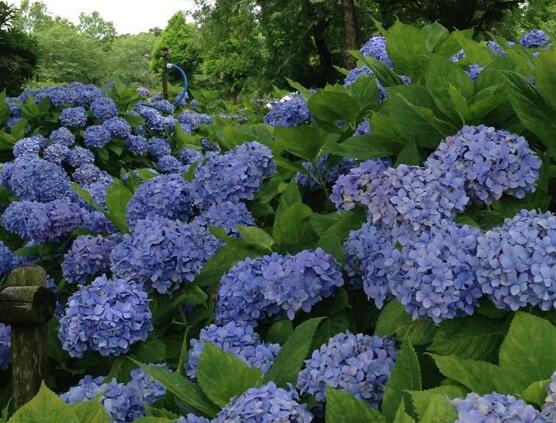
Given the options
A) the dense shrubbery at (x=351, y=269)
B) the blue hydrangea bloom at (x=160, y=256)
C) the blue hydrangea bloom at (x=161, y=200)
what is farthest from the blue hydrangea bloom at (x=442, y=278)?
the blue hydrangea bloom at (x=161, y=200)

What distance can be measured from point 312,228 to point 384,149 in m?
0.27

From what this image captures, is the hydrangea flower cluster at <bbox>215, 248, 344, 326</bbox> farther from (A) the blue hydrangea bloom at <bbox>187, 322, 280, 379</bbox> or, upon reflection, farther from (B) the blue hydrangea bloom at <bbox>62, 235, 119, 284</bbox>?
(B) the blue hydrangea bloom at <bbox>62, 235, 119, 284</bbox>

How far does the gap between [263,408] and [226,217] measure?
97 cm

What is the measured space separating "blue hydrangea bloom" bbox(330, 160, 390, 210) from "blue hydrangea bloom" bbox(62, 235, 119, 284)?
3.22ft

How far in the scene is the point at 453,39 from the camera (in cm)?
248

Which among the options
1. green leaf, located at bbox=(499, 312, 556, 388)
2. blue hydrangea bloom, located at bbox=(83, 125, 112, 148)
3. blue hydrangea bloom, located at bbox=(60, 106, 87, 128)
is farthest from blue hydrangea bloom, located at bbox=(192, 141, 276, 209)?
blue hydrangea bloom, located at bbox=(60, 106, 87, 128)

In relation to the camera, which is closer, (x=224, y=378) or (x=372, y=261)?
(x=224, y=378)

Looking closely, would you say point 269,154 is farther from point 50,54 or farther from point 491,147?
point 50,54

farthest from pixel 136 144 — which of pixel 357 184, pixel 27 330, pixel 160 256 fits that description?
pixel 357 184

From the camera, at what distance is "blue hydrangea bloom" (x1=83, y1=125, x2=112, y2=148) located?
5.21 meters

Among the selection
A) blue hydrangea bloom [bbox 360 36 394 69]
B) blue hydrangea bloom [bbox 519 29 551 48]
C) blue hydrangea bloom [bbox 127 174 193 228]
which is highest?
blue hydrangea bloom [bbox 360 36 394 69]

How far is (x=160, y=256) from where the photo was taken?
192cm

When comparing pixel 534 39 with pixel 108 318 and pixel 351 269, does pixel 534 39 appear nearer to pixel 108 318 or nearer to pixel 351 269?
pixel 351 269

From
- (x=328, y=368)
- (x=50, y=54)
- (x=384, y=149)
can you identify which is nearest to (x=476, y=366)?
(x=328, y=368)
